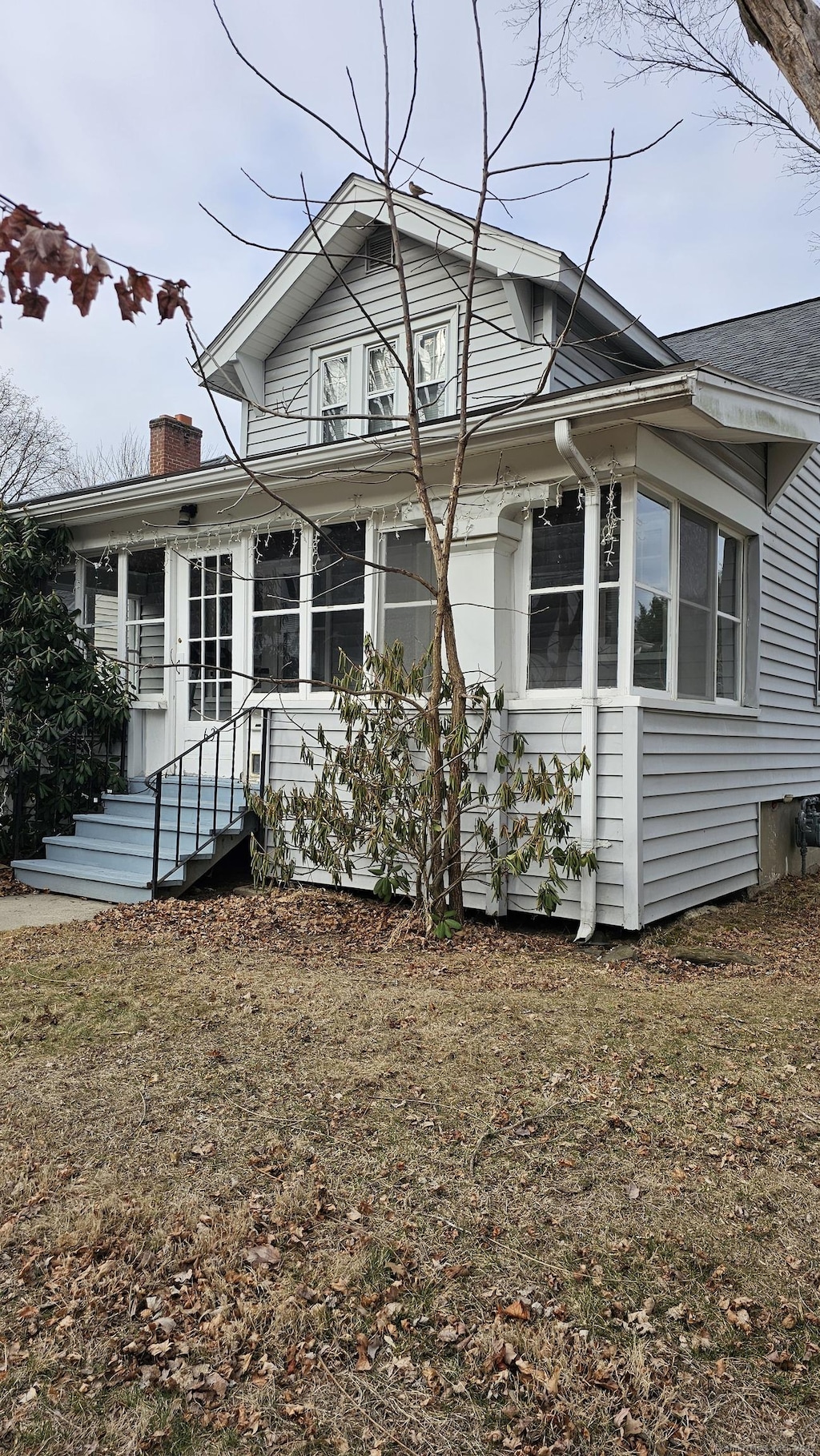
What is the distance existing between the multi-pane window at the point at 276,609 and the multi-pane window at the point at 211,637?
0.37 meters

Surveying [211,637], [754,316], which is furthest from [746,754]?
[754,316]

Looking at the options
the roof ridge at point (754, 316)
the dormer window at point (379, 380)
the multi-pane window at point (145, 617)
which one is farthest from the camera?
the roof ridge at point (754, 316)

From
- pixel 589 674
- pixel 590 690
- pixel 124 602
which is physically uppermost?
pixel 124 602

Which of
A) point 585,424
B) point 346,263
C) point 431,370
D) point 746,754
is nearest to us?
point 585,424

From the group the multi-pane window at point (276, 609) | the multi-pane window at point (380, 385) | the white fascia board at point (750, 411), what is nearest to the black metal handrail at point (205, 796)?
the multi-pane window at point (276, 609)

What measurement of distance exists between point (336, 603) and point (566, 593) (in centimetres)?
216

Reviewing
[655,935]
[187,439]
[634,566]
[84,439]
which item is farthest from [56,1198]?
[84,439]

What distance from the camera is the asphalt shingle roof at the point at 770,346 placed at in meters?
10.1

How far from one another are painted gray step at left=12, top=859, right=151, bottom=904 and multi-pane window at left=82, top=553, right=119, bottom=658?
2754 millimetres

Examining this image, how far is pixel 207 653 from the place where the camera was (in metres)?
8.82

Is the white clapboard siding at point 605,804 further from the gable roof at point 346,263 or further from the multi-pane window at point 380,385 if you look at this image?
the multi-pane window at point 380,385

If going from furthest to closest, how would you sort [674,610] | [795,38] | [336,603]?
[336,603], [674,610], [795,38]

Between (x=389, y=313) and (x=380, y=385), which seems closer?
(x=389, y=313)

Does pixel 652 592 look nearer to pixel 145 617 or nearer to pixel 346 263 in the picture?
pixel 346 263
